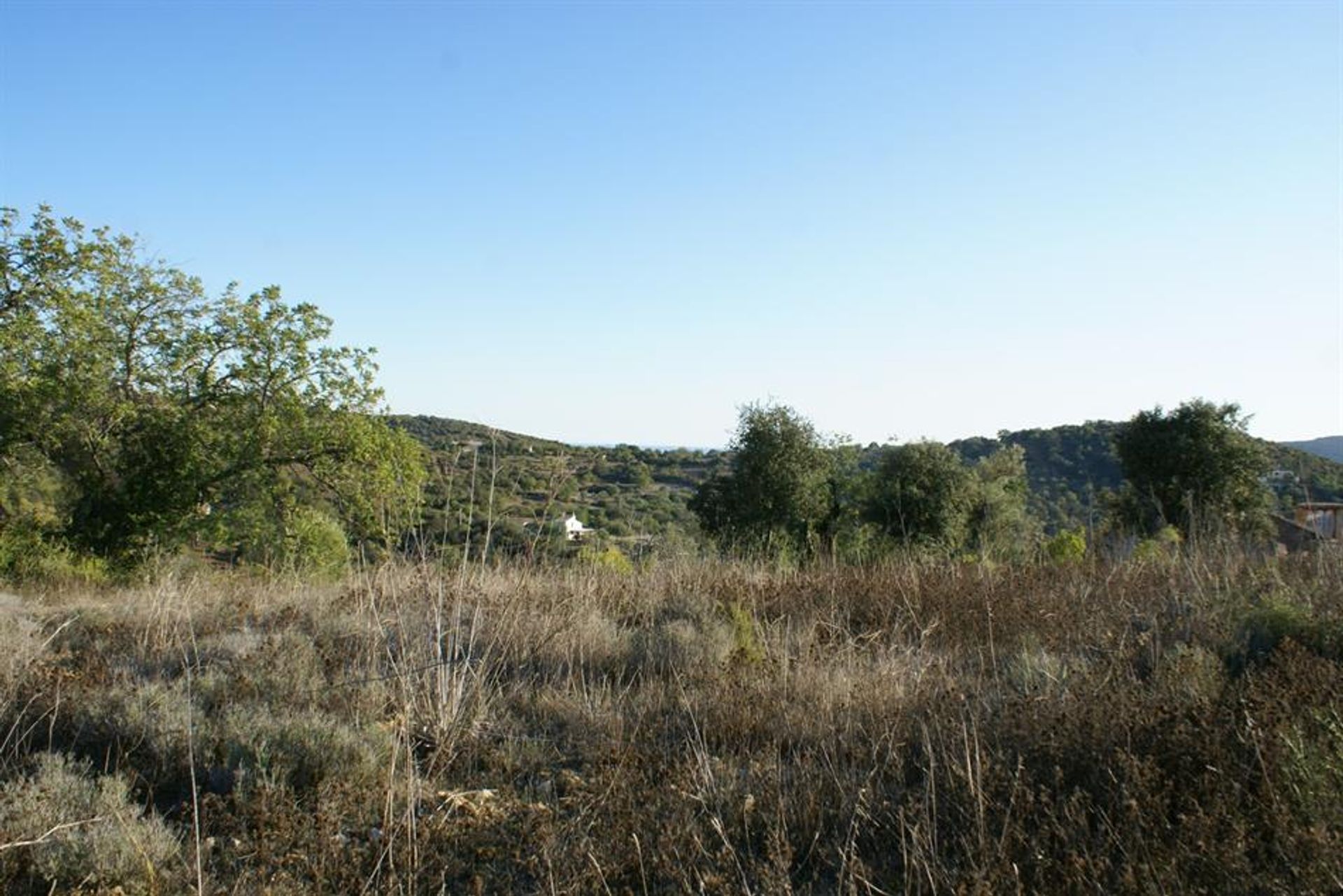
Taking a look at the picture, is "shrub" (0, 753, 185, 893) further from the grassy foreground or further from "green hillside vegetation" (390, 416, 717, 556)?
"green hillside vegetation" (390, 416, 717, 556)

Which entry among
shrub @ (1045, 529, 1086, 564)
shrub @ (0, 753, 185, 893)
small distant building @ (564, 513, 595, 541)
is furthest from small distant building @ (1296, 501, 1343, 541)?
shrub @ (0, 753, 185, 893)

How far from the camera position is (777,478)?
24.2 meters

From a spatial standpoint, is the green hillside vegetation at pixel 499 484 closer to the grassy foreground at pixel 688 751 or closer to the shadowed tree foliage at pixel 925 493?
the grassy foreground at pixel 688 751

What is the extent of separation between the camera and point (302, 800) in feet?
10.4

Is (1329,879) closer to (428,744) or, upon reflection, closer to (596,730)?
(596,730)

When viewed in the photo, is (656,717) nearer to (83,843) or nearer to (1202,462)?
(83,843)

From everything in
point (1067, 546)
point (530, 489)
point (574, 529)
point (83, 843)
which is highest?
point (530, 489)

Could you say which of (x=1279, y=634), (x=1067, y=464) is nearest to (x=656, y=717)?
(x=1279, y=634)

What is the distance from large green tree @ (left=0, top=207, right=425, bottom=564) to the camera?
14883 millimetres

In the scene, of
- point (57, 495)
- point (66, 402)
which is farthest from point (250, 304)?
point (57, 495)

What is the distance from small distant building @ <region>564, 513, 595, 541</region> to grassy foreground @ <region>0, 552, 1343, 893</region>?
1.00 m

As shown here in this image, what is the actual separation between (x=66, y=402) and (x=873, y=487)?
18.9m

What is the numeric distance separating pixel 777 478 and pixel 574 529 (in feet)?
58.6

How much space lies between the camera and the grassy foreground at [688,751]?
8.07 ft
